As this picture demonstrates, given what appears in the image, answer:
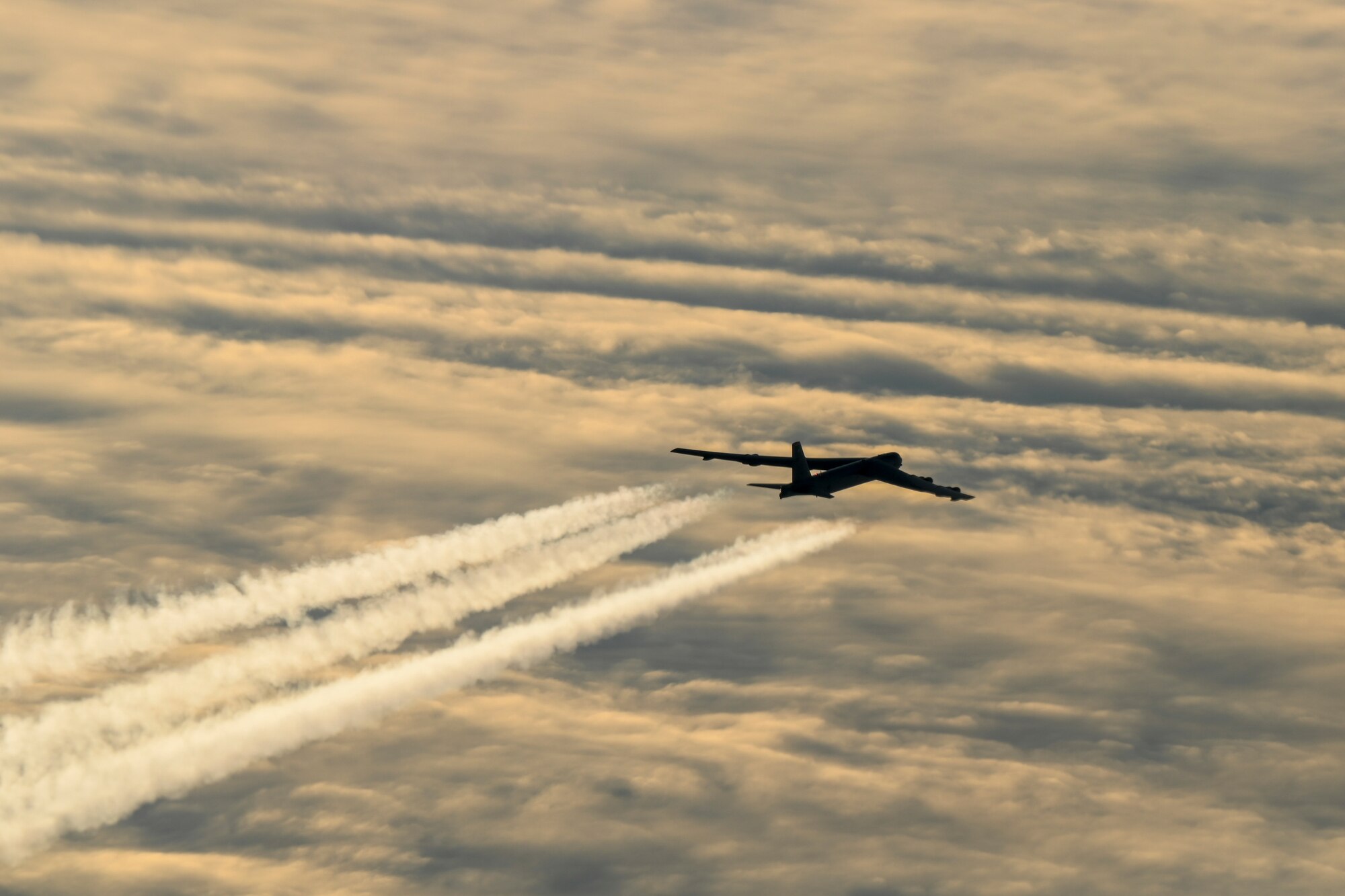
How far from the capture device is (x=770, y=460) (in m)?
144

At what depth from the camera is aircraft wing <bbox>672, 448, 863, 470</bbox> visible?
142 meters

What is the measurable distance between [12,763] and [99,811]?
1556cm

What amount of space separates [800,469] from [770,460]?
5.17 metres

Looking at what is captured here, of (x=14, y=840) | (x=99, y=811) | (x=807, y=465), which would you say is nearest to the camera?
(x=807, y=465)

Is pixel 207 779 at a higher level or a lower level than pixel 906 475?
lower

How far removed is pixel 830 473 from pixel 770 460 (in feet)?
21.6

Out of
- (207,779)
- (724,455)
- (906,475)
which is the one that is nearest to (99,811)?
(207,779)

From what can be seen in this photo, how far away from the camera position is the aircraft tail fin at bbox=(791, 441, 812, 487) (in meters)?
138

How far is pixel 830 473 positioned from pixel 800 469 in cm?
299

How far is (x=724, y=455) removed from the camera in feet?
472

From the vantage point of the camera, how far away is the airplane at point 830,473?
138625 mm

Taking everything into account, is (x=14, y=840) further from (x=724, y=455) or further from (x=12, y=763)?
(x=724, y=455)

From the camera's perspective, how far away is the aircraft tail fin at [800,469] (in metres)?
138

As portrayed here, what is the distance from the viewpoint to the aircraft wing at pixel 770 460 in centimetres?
14225
